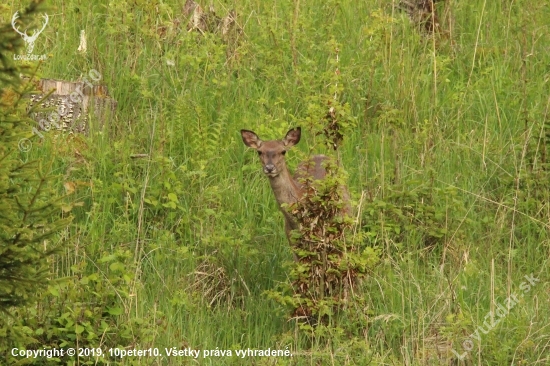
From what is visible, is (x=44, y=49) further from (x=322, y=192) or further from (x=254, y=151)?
(x=322, y=192)

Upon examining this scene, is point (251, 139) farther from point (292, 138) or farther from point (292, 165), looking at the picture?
point (292, 165)

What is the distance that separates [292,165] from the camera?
953 cm

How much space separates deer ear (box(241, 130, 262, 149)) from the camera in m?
8.70

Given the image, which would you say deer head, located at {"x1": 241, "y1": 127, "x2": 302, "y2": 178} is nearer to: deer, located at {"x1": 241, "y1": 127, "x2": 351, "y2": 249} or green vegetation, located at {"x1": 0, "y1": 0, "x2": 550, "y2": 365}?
deer, located at {"x1": 241, "y1": 127, "x2": 351, "y2": 249}

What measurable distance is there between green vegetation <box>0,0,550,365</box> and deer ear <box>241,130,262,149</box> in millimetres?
272

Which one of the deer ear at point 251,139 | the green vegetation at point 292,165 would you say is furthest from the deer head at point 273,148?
the green vegetation at point 292,165

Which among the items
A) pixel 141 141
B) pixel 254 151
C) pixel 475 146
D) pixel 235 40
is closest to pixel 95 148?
pixel 141 141

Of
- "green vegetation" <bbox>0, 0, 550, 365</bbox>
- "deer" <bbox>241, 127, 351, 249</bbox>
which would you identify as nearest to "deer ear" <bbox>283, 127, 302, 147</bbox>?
"deer" <bbox>241, 127, 351, 249</bbox>

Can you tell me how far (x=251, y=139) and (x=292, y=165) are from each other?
868 mm

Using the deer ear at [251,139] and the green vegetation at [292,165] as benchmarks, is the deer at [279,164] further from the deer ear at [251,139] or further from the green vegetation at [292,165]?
the green vegetation at [292,165]

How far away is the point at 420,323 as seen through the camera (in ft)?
23.3

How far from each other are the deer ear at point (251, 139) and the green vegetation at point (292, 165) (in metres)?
0.27

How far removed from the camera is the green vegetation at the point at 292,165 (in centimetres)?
712

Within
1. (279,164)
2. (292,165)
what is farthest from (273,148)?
(292,165)
